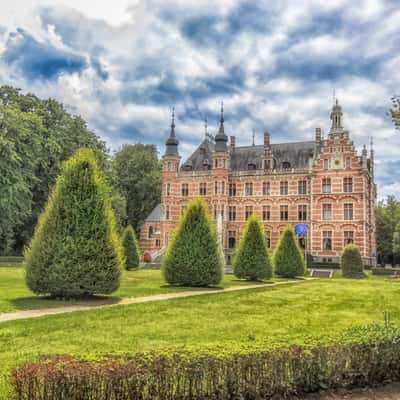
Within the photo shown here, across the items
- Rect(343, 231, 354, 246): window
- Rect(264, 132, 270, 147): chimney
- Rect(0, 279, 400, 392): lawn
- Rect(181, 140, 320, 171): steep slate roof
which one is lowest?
Rect(0, 279, 400, 392): lawn

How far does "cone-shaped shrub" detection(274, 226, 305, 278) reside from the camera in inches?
1230

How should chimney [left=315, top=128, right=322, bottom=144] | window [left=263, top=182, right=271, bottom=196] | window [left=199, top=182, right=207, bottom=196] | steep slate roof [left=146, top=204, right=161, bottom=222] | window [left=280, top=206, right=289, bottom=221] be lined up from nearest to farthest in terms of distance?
window [left=280, top=206, right=289, bottom=221] < chimney [left=315, top=128, right=322, bottom=144] < window [left=263, top=182, right=271, bottom=196] < window [left=199, top=182, right=207, bottom=196] < steep slate roof [left=146, top=204, right=161, bottom=222]

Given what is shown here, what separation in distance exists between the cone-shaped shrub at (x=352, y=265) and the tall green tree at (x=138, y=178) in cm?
3581

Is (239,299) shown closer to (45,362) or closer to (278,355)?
(278,355)

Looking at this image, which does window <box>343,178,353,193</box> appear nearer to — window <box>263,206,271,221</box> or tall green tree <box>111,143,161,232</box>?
window <box>263,206,271,221</box>

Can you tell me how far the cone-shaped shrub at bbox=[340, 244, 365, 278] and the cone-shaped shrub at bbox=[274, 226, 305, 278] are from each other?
17.8ft

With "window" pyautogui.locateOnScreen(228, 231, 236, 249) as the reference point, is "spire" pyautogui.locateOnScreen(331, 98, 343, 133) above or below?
above

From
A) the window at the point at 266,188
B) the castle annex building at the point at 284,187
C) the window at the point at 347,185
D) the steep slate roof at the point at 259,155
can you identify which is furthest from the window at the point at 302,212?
the window at the point at 347,185

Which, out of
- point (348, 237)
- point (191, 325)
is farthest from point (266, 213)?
point (191, 325)

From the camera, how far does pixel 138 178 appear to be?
64.6 metres

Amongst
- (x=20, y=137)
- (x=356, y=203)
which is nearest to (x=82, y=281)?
(x=20, y=137)

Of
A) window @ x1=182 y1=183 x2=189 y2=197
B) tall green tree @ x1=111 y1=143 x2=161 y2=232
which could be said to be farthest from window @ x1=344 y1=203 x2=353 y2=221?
tall green tree @ x1=111 y1=143 x2=161 y2=232

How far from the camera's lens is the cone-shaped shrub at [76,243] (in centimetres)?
1467

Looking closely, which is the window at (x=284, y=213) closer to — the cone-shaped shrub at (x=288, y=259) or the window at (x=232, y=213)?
the window at (x=232, y=213)
